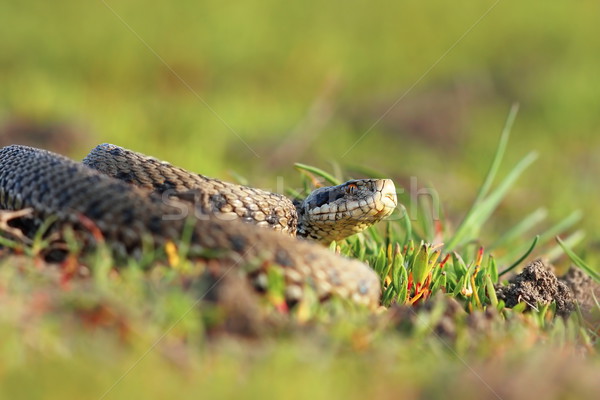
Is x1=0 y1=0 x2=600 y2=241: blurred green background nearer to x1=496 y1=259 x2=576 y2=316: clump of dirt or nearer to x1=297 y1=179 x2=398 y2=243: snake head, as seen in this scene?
x1=297 y1=179 x2=398 y2=243: snake head

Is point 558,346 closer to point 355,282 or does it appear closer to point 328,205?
point 355,282

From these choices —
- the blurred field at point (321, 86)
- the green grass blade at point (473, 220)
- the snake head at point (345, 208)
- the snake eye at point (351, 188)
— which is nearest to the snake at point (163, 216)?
the snake head at point (345, 208)

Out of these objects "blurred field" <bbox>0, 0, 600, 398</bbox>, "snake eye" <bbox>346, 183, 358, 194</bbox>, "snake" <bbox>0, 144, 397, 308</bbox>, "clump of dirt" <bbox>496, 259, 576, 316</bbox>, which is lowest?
"snake" <bbox>0, 144, 397, 308</bbox>

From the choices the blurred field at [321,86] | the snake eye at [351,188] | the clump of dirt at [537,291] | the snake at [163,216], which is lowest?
the snake at [163,216]

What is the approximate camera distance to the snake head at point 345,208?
6500 mm

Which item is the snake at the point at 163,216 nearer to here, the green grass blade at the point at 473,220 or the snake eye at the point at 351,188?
the snake eye at the point at 351,188

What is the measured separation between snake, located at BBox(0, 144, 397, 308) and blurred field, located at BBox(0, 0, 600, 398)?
6138 millimetres

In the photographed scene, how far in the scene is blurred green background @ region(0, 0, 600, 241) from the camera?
13.6 m

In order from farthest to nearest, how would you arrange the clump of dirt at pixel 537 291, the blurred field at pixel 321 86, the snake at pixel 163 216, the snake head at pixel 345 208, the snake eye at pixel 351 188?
the blurred field at pixel 321 86 < the snake eye at pixel 351 188 < the snake head at pixel 345 208 < the clump of dirt at pixel 537 291 < the snake at pixel 163 216

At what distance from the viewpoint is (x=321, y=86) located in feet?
59.2

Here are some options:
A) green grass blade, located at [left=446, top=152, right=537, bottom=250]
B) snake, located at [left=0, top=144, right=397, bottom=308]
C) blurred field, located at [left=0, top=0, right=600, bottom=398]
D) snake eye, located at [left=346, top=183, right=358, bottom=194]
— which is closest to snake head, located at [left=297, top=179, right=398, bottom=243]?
snake eye, located at [left=346, top=183, right=358, bottom=194]

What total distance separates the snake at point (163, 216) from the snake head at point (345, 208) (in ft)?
3.06

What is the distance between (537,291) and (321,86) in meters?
13.2

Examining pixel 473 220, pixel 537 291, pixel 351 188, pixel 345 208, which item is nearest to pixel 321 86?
pixel 473 220
